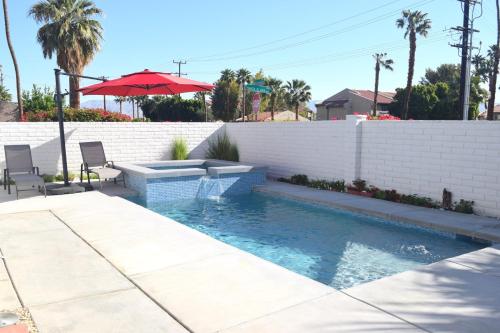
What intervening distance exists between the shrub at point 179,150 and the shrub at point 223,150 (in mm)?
929

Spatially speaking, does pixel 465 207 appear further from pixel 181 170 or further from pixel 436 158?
pixel 181 170

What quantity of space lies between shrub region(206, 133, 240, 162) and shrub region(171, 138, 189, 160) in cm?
93

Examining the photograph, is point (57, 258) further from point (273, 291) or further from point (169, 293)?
point (273, 291)

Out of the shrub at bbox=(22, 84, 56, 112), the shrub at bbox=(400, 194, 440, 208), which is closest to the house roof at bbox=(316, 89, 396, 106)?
the shrub at bbox=(22, 84, 56, 112)

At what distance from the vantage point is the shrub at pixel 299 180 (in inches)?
430

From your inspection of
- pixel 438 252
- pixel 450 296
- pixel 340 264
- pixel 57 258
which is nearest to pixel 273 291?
pixel 450 296

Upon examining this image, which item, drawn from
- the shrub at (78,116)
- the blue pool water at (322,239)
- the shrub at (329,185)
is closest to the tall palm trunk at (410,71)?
the shrub at (78,116)

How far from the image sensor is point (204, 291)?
3727 mm

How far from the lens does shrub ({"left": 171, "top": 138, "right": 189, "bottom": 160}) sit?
13.4 metres

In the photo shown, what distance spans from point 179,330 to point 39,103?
22.9 meters

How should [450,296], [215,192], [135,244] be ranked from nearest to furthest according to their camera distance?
[450,296] < [135,244] < [215,192]

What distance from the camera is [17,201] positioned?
802 centimetres

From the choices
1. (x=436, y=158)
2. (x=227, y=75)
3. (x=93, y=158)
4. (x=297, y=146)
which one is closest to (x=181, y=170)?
(x=93, y=158)

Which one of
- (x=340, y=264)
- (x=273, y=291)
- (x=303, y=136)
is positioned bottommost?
(x=340, y=264)
